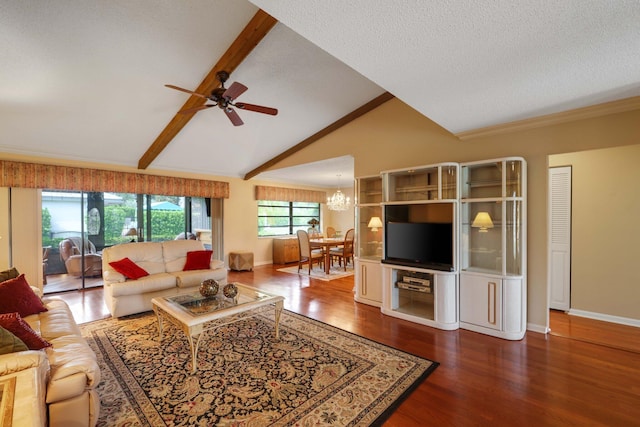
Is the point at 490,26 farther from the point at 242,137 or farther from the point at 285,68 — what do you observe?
the point at 242,137

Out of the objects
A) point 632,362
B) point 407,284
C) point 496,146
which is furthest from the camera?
point 407,284

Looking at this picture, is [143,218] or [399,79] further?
[143,218]

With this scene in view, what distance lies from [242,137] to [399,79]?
3.80m

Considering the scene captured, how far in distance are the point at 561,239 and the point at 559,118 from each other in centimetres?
179

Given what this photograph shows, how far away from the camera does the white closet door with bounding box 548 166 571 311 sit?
3.88 meters

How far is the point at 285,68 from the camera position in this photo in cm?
370

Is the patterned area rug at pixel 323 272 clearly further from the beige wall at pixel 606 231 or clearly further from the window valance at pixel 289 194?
the beige wall at pixel 606 231

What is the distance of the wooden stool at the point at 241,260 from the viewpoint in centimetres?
689

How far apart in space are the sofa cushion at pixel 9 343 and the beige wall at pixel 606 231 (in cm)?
551

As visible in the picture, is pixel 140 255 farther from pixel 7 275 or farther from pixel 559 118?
pixel 559 118

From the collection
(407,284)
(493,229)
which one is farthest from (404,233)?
(493,229)

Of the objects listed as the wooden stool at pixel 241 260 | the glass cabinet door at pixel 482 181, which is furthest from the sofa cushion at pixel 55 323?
the glass cabinet door at pixel 482 181

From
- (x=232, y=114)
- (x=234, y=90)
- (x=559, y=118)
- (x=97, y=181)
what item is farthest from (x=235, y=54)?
(x=97, y=181)

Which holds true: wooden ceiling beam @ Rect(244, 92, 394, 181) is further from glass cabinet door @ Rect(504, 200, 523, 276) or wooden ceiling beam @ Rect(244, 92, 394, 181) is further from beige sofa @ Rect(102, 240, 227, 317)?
beige sofa @ Rect(102, 240, 227, 317)
